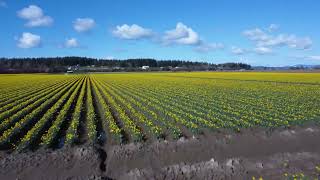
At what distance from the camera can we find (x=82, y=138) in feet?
47.4

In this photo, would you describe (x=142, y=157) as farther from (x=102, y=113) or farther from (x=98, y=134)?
(x=102, y=113)

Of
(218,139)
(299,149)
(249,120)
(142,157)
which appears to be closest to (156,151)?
(142,157)

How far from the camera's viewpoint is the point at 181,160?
11617mm

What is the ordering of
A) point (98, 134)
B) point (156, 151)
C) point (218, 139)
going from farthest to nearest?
point (98, 134), point (218, 139), point (156, 151)

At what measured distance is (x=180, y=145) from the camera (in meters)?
13.0

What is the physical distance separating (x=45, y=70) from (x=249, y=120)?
148 meters

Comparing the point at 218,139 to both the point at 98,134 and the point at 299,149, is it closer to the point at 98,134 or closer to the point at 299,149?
the point at 299,149

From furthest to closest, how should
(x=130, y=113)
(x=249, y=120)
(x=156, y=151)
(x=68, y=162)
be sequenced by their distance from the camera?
(x=130, y=113) < (x=249, y=120) < (x=156, y=151) < (x=68, y=162)

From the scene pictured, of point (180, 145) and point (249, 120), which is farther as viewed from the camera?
point (249, 120)

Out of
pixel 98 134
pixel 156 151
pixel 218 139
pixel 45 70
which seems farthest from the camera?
pixel 45 70

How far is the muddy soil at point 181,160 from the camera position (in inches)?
404

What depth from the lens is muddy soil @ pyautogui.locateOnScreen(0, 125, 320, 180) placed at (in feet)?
33.7

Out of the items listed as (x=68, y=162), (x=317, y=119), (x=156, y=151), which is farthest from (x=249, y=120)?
(x=68, y=162)

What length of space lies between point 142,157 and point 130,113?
9500 mm
